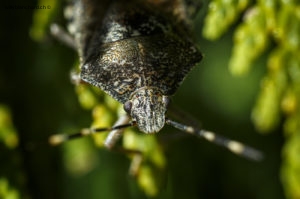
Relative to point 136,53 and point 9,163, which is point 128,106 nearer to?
point 136,53

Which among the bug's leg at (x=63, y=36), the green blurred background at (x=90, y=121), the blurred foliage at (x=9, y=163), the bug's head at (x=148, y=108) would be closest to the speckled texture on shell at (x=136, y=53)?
→ the bug's head at (x=148, y=108)

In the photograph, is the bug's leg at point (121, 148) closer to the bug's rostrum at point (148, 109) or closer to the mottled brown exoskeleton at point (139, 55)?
the mottled brown exoskeleton at point (139, 55)

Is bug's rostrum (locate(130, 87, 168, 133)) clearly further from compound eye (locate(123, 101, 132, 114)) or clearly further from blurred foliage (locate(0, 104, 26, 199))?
blurred foliage (locate(0, 104, 26, 199))

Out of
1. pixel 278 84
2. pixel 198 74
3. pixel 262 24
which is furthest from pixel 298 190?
pixel 198 74

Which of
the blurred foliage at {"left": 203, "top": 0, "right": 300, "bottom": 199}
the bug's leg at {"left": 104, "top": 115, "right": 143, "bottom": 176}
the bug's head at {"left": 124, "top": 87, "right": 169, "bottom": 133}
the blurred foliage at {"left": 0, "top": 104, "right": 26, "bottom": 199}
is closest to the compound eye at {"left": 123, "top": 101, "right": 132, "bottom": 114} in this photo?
the bug's head at {"left": 124, "top": 87, "right": 169, "bottom": 133}

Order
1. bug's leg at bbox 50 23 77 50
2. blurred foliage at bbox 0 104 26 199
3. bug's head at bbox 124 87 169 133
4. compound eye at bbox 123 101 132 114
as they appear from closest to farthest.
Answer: bug's head at bbox 124 87 169 133, compound eye at bbox 123 101 132 114, blurred foliage at bbox 0 104 26 199, bug's leg at bbox 50 23 77 50

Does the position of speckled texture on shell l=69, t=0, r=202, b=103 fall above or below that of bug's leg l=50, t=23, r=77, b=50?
above

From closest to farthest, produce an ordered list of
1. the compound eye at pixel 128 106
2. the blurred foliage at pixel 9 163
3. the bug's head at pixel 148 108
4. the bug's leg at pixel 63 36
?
the bug's head at pixel 148 108 → the compound eye at pixel 128 106 → the blurred foliage at pixel 9 163 → the bug's leg at pixel 63 36
